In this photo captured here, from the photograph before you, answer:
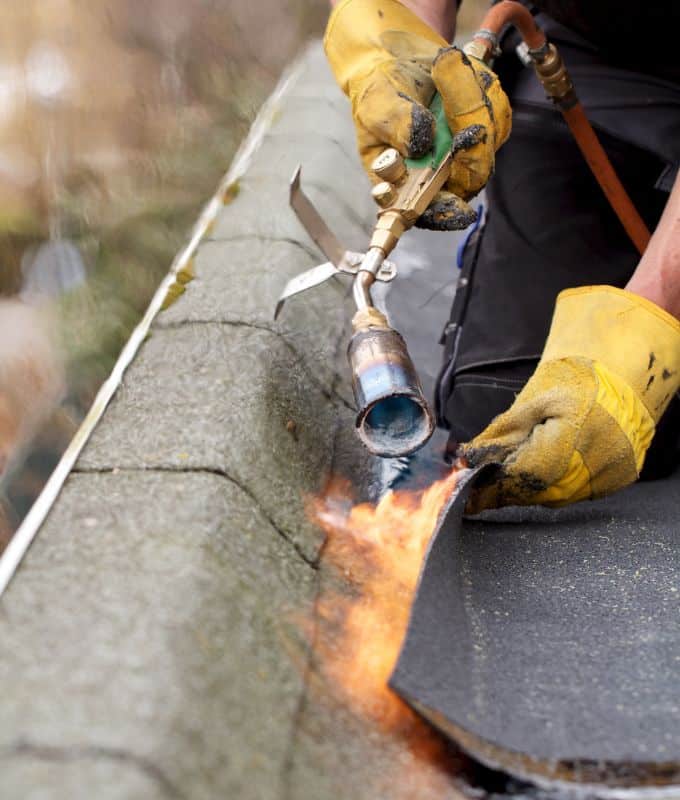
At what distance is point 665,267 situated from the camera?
185 centimetres

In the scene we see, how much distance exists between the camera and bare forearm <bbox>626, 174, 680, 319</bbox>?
6.05 ft

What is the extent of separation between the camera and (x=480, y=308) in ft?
8.18

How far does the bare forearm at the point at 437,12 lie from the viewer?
8.22ft

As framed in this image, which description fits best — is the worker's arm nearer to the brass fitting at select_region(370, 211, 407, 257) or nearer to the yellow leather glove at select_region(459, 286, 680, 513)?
the yellow leather glove at select_region(459, 286, 680, 513)

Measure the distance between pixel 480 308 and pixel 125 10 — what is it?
253 centimetres

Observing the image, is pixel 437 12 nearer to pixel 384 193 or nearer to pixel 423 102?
pixel 423 102

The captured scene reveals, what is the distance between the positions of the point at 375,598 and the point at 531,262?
1.36 metres

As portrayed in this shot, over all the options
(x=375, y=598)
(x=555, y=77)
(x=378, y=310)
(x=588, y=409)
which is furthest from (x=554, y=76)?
(x=375, y=598)

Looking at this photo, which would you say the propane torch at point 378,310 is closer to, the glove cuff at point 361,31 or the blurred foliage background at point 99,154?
the glove cuff at point 361,31

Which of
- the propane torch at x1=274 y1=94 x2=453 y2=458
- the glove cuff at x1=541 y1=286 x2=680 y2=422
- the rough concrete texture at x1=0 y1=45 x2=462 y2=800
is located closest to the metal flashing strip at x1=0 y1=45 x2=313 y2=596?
the rough concrete texture at x1=0 y1=45 x2=462 y2=800

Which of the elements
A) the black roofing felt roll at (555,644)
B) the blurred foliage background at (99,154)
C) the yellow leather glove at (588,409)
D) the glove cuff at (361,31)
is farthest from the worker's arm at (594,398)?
the blurred foliage background at (99,154)

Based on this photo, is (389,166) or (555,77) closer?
(389,166)

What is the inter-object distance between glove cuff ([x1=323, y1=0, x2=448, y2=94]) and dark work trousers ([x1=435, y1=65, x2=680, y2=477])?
0.58 meters

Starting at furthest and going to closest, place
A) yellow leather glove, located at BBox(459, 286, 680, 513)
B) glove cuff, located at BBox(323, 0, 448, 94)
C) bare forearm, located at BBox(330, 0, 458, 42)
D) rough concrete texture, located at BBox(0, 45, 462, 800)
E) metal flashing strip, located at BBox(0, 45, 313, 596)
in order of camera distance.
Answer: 1. bare forearm, located at BBox(330, 0, 458, 42)
2. glove cuff, located at BBox(323, 0, 448, 94)
3. yellow leather glove, located at BBox(459, 286, 680, 513)
4. metal flashing strip, located at BBox(0, 45, 313, 596)
5. rough concrete texture, located at BBox(0, 45, 462, 800)
